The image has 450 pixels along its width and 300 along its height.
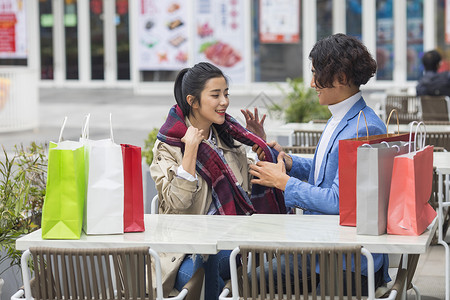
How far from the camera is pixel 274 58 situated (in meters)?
21.8

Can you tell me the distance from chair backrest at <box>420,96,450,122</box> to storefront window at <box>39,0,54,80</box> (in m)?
17.0

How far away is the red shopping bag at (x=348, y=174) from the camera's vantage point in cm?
313

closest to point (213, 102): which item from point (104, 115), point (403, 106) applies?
point (403, 106)

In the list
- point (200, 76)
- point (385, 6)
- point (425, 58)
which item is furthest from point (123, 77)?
point (200, 76)

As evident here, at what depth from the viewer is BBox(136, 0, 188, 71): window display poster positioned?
21.7 m

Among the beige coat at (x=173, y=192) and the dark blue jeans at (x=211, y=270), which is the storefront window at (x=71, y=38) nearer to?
the beige coat at (x=173, y=192)

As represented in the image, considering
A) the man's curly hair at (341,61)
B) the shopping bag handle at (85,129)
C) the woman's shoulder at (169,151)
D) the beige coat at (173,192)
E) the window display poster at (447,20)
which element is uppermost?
the window display poster at (447,20)

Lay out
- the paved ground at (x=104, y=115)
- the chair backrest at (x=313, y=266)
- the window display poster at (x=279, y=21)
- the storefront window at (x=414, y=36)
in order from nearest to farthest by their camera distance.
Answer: the chair backrest at (x=313, y=266) → the paved ground at (x=104, y=115) → the storefront window at (x=414, y=36) → the window display poster at (x=279, y=21)

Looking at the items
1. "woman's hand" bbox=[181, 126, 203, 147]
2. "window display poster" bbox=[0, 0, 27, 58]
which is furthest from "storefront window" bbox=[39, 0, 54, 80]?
"woman's hand" bbox=[181, 126, 203, 147]

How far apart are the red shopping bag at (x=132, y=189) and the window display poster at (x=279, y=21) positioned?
18.3 m

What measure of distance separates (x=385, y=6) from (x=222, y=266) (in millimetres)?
18123

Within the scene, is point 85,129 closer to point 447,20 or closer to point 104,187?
point 104,187

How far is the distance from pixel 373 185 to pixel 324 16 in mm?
18832

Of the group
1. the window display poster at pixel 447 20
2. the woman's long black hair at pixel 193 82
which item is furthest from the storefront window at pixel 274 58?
the woman's long black hair at pixel 193 82
